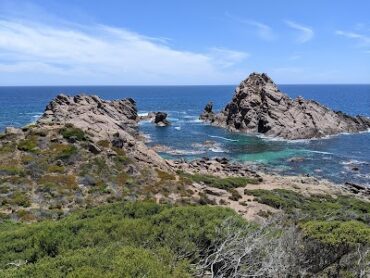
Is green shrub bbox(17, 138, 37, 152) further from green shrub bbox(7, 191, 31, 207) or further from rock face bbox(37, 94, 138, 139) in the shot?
rock face bbox(37, 94, 138, 139)

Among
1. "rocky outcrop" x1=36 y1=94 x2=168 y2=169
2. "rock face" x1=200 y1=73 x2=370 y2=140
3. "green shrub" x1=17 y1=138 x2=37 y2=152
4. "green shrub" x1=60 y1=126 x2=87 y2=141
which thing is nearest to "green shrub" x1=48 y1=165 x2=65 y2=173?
"green shrub" x1=17 y1=138 x2=37 y2=152

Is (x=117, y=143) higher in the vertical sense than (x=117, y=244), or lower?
lower

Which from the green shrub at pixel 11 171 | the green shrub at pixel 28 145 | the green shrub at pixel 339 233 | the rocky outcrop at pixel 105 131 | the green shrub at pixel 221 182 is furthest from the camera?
the rocky outcrop at pixel 105 131

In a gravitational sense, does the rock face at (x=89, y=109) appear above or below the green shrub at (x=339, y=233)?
below

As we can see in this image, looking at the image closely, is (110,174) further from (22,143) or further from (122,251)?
(122,251)

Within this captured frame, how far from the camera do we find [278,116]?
101625 millimetres

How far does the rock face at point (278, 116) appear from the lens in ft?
322

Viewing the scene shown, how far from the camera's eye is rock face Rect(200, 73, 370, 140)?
9800cm

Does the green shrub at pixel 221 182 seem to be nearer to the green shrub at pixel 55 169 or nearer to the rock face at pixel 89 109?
the green shrub at pixel 55 169

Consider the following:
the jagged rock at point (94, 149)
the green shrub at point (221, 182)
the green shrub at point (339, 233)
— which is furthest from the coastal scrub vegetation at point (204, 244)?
the green shrub at point (221, 182)

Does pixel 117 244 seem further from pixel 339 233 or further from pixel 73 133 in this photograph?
pixel 73 133

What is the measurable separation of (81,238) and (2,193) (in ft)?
65.0

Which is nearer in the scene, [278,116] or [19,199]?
[19,199]

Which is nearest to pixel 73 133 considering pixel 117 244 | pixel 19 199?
pixel 19 199
